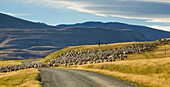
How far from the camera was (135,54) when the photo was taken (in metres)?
72.4

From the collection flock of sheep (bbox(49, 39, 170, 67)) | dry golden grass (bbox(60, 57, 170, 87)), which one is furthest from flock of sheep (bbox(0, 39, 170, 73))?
dry golden grass (bbox(60, 57, 170, 87))

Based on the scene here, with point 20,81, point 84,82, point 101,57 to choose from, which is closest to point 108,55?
point 101,57

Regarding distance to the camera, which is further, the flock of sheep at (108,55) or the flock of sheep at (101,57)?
the flock of sheep at (101,57)

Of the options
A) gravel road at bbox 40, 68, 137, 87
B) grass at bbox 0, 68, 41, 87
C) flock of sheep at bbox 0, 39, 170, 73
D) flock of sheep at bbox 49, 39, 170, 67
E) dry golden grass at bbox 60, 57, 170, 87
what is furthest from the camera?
flock of sheep at bbox 0, 39, 170, 73

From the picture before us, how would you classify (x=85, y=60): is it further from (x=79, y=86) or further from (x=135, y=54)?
(x=79, y=86)

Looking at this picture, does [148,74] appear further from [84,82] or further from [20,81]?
[20,81]

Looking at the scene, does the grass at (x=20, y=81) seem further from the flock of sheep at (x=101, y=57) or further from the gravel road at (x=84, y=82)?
the flock of sheep at (x=101, y=57)

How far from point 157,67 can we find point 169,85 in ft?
37.1

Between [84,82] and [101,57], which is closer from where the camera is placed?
[84,82]

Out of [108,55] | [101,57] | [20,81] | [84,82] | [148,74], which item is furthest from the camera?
[108,55]

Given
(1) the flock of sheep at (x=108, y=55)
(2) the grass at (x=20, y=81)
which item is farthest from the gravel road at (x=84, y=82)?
(1) the flock of sheep at (x=108, y=55)

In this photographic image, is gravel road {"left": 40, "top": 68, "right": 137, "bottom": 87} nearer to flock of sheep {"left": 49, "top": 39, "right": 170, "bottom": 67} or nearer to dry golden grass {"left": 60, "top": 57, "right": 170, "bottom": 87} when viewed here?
dry golden grass {"left": 60, "top": 57, "right": 170, "bottom": 87}

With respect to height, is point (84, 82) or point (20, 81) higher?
point (84, 82)

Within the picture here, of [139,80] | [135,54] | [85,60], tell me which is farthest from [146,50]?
[139,80]
